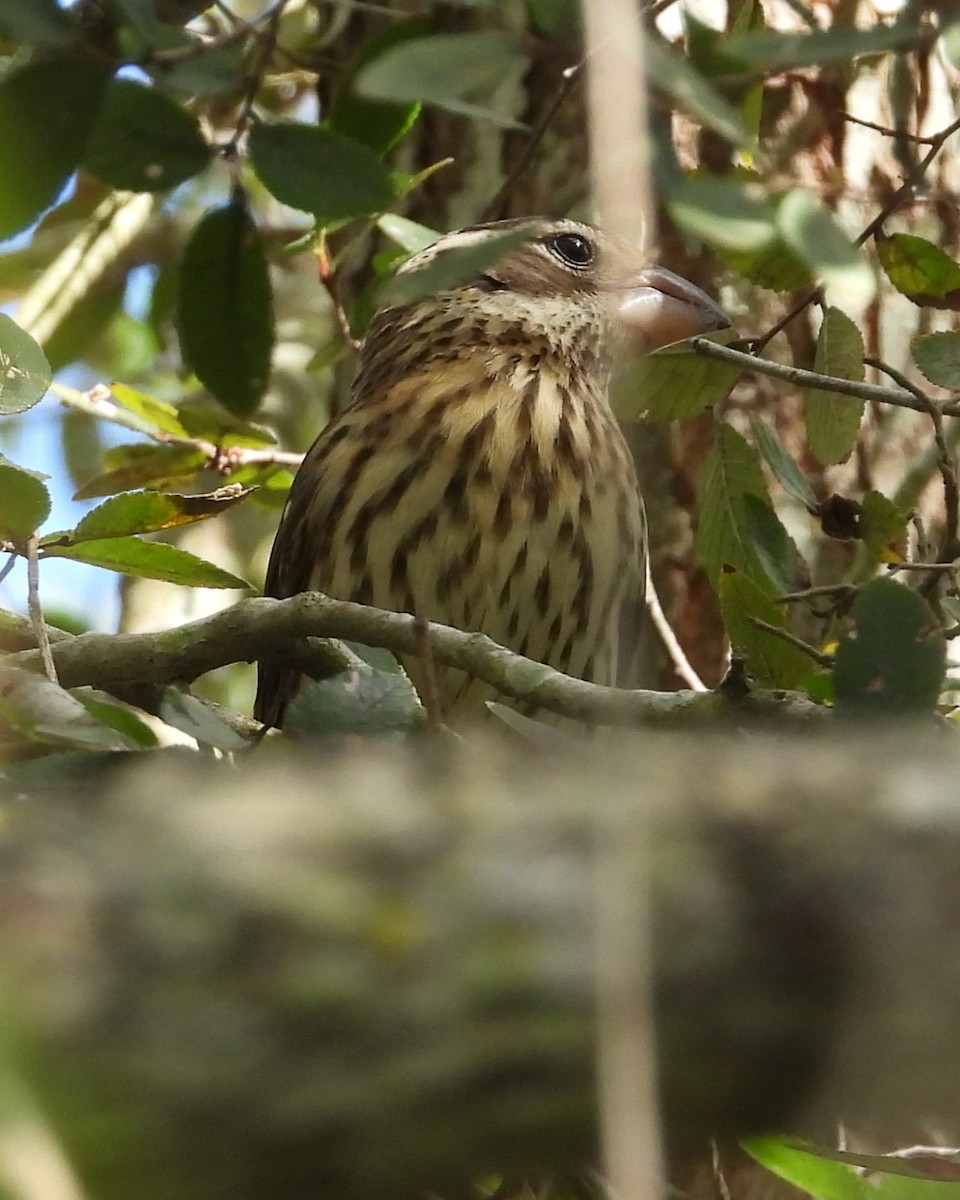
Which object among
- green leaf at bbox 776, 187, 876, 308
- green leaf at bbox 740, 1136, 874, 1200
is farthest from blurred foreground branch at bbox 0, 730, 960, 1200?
green leaf at bbox 740, 1136, 874, 1200

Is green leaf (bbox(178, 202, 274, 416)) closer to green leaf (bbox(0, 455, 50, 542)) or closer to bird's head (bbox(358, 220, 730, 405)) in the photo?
green leaf (bbox(0, 455, 50, 542))

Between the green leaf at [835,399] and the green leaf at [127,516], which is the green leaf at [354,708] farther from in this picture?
the green leaf at [835,399]

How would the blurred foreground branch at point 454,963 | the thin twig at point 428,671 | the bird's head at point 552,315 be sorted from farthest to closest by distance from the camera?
the bird's head at point 552,315, the thin twig at point 428,671, the blurred foreground branch at point 454,963

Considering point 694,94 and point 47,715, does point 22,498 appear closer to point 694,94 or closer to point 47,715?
point 47,715

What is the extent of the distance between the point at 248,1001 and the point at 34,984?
111mm

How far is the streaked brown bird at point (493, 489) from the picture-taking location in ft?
9.12

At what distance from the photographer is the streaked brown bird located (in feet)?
9.12

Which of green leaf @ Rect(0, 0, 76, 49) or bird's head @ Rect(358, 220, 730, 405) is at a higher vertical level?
bird's head @ Rect(358, 220, 730, 405)

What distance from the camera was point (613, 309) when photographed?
315 centimetres

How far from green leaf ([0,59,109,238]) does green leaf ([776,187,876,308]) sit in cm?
66

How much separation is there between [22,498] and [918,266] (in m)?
1.13

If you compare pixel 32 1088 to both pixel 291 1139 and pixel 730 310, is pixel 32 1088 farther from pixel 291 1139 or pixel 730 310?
pixel 730 310

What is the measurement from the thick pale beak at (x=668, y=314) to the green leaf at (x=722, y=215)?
5.75 feet

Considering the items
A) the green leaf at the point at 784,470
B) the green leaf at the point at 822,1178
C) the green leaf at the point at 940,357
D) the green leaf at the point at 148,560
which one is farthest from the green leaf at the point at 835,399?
the green leaf at the point at 822,1178
